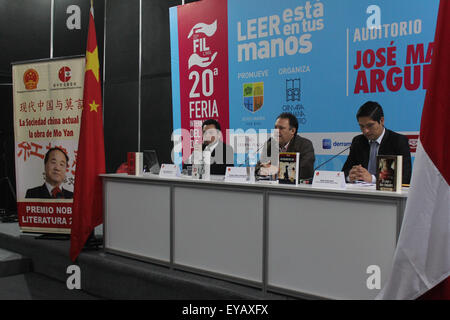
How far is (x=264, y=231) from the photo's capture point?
8.02 ft

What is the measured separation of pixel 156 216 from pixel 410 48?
2.26m

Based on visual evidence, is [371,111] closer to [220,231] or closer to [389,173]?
[389,173]

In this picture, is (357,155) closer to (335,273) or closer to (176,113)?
(335,273)

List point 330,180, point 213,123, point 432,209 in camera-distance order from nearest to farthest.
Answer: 1. point 432,209
2. point 330,180
3. point 213,123

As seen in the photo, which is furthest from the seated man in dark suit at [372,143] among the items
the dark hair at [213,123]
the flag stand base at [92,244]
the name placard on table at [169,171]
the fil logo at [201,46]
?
the flag stand base at [92,244]

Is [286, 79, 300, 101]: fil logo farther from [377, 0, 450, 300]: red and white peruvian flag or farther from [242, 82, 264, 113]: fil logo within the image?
[377, 0, 450, 300]: red and white peruvian flag

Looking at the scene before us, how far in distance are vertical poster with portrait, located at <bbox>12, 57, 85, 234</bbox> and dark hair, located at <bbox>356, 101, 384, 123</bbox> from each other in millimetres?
2481

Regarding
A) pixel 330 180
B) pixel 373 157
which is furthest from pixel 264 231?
pixel 373 157

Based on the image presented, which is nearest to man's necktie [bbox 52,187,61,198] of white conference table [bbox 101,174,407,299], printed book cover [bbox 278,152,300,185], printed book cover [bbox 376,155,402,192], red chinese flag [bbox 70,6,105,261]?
red chinese flag [bbox 70,6,105,261]

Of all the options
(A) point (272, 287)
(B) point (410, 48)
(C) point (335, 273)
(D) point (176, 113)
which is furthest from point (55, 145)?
(B) point (410, 48)

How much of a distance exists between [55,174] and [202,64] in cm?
186

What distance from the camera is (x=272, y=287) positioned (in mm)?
2404

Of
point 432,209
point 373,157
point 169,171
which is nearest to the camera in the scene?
point 432,209

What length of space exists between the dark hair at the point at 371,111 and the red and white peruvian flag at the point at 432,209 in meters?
1.36
